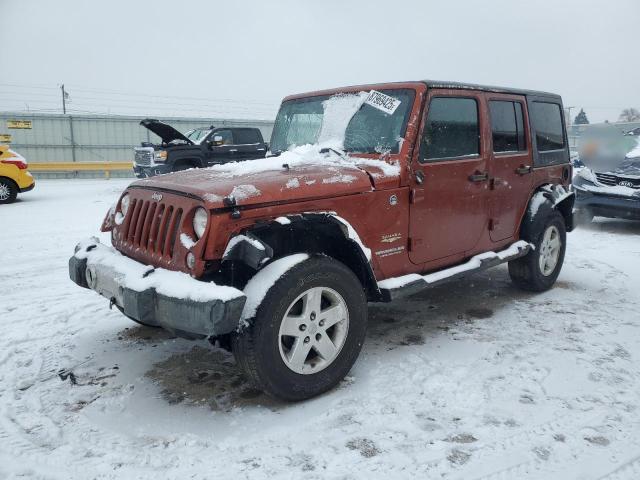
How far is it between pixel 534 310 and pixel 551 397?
1.72 m

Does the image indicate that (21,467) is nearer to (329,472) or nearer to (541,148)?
(329,472)

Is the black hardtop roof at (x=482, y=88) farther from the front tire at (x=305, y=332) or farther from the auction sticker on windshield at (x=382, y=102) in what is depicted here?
the front tire at (x=305, y=332)

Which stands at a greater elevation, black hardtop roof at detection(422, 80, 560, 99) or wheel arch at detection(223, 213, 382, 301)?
black hardtop roof at detection(422, 80, 560, 99)

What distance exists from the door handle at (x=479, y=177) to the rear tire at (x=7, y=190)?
1149cm

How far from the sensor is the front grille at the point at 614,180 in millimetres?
8312

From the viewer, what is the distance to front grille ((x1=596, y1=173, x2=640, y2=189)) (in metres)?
8.31

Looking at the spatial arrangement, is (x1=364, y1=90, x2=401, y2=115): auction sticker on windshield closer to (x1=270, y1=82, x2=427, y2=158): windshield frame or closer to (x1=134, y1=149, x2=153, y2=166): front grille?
(x1=270, y1=82, x2=427, y2=158): windshield frame

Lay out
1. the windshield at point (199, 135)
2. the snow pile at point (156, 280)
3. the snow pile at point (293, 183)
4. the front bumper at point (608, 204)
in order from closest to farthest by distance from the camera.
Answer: the snow pile at point (156, 280) → the snow pile at point (293, 183) → the front bumper at point (608, 204) → the windshield at point (199, 135)

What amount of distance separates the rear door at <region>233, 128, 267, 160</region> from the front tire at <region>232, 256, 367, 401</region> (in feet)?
39.4

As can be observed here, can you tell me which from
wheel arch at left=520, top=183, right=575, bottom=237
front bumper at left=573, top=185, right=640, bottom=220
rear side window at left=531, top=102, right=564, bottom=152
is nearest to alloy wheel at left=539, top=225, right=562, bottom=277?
wheel arch at left=520, top=183, right=575, bottom=237

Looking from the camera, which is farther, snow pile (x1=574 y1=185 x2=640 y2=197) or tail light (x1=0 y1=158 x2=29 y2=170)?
tail light (x1=0 y1=158 x2=29 y2=170)

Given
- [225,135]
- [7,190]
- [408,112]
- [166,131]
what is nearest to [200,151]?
[225,135]

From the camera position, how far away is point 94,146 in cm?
2186

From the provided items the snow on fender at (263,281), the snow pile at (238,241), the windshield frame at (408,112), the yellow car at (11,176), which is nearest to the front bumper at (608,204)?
the windshield frame at (408,112)
